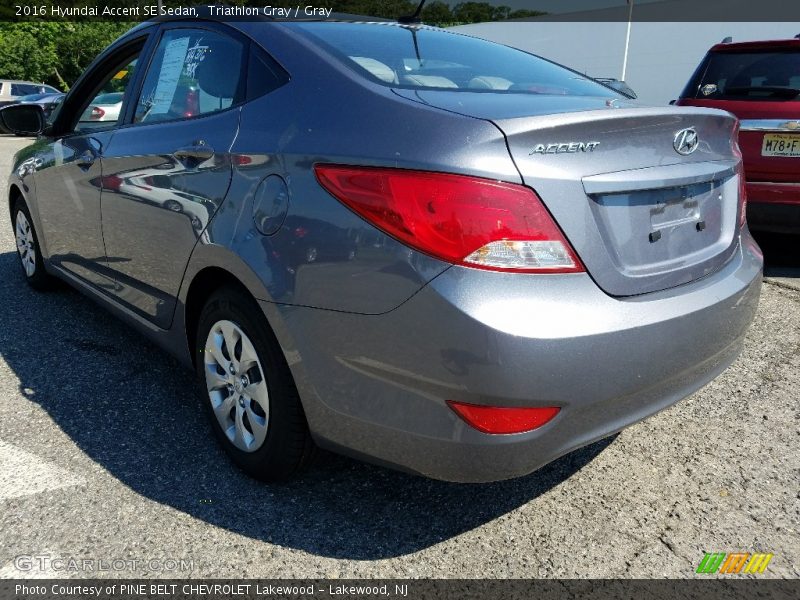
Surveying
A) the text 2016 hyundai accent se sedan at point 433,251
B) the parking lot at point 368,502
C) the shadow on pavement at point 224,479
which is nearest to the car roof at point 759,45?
the parking lot at point 368,502

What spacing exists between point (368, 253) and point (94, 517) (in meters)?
1.29

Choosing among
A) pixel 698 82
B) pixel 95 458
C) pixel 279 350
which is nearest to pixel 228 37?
pixel 279 350

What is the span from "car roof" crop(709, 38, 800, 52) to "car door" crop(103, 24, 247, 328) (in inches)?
167

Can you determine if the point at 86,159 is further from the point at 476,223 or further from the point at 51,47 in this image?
the point at 51,47

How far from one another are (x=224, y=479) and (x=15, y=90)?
22.7m

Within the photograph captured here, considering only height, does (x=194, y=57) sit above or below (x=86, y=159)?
above

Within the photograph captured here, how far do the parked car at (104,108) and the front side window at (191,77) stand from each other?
320mm

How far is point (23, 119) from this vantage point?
14.0 feet

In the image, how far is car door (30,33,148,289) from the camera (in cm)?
334

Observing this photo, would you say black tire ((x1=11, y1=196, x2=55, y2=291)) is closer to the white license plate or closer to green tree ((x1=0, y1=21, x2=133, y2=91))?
the white license plate

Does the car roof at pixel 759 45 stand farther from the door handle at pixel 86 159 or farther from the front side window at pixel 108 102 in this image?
the door handle at pixel 86 159

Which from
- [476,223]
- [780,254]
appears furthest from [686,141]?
[780,254]

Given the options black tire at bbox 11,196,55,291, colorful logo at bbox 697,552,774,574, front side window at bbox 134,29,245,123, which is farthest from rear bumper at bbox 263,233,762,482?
black tire at bbox 11,196,55,291

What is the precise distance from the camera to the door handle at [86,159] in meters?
3.33
